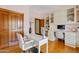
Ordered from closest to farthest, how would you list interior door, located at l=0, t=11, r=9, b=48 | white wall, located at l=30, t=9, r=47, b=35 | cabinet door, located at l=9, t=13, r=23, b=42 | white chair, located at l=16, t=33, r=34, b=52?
white chair, located at l=16, t=33, r=34, b=52, white wall, located at l=30, t=9, r=47, b=35, interior door, located at l=0, t=11, r=9, b=48, cabinet door, located at l=9, t=13, r=23, b=42

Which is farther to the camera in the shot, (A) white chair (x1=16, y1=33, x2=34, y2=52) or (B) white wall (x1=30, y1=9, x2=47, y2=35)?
(B) white wall (x1=30, y1=9, x2=47, y2=35)

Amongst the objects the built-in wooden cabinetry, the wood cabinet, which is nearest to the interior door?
the built-in wooden cabinetry

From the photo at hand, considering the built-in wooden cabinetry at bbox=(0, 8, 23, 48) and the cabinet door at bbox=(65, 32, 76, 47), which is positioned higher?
the built-in wooden cabinetry at bbox=(0, 8, 23, 48)

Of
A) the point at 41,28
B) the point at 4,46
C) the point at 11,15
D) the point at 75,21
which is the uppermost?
the point at 11,15

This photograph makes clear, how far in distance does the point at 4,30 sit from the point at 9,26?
232mm

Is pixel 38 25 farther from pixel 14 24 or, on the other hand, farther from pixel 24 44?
pixel 14 24

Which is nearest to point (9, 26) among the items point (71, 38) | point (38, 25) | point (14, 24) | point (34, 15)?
point (14, 24)

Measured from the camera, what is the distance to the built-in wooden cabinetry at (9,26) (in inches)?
122

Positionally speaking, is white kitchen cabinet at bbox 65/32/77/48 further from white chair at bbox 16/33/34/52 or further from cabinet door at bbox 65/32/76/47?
white chair at bbox 16/33/34/52

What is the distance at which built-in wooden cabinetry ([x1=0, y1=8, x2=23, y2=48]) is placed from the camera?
3105mm

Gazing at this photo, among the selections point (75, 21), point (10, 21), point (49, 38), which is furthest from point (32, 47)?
point (75, 21)
